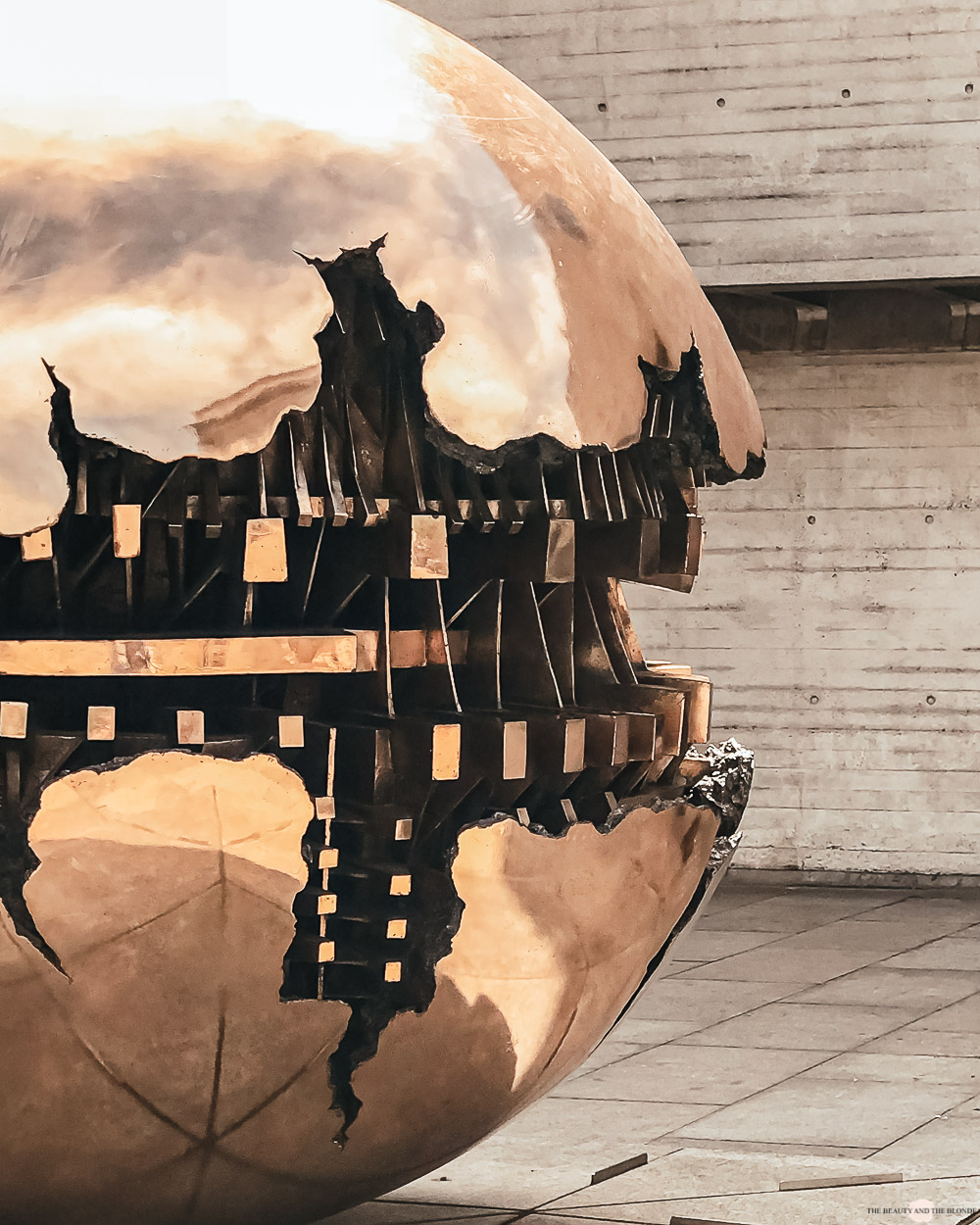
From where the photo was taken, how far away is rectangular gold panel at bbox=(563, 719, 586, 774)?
2412 mm

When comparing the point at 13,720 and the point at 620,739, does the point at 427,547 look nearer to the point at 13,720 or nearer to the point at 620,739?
the point at 620,739

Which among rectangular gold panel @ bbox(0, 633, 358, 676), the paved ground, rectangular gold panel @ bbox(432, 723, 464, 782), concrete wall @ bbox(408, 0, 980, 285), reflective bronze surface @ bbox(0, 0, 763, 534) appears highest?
concrete wall @ bbox(408, 0, 980, 285)

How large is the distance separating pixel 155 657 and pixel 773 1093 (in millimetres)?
3546

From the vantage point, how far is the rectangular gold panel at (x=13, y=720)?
2.17 meters

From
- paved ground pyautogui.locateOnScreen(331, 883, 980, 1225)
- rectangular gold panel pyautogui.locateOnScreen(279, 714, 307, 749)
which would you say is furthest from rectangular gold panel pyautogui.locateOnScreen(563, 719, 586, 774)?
paved ground pyautogui.locateOnScreen(331, 883, 980, 1225)

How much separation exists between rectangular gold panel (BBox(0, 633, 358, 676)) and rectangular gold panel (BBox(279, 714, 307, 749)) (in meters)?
0.07

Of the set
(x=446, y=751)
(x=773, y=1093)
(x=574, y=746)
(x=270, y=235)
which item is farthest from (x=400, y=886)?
(x=773, y=1093)

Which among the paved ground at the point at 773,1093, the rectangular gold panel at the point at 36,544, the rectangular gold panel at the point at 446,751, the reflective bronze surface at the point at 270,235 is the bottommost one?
the paved ground at the point at 773,1093

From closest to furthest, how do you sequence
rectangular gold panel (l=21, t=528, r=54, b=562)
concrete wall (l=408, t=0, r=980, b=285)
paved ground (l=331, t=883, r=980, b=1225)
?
rectangular gold panel (l=21, t=528, r=54, b=562) → paved ground (l=331, t=883, r=980, b=1225) → concrete wall (l=408, t=0, r=980, b=285)

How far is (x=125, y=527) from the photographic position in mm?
2154

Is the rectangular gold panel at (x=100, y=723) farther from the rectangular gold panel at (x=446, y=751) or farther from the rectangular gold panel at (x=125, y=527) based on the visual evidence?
the rectangular gold panel at (x=446, y=751)

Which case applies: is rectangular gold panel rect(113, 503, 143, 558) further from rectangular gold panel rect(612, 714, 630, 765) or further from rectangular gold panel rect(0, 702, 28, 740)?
rectangular gold panel rect(612, 714, 630, 765)

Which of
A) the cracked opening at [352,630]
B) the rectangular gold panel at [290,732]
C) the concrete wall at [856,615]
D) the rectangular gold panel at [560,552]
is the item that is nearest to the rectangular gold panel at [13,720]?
the cracked opening at [352,630]

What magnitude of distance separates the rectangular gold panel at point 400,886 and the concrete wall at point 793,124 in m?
7.53
